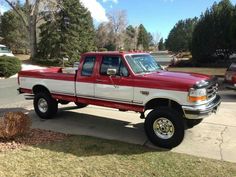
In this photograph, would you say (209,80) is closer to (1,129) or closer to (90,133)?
(90,133)

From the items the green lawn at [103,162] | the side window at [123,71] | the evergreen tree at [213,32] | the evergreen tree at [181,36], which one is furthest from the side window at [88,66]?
the evergreen tree at [181,36]

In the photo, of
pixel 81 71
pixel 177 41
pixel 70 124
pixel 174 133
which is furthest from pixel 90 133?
pixel 177 41

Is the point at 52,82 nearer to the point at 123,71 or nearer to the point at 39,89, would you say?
the point at 39,89

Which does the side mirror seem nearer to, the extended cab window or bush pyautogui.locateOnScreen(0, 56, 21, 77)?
the extended cab window

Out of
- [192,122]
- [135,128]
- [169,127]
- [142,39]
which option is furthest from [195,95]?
[142,39]

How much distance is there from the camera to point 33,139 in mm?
7016

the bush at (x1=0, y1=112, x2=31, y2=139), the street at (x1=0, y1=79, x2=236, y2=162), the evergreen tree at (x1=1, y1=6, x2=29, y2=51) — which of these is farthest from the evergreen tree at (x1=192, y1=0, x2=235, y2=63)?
the evergreen tree at (x1=1, y1=6, x2=29, y2=51)

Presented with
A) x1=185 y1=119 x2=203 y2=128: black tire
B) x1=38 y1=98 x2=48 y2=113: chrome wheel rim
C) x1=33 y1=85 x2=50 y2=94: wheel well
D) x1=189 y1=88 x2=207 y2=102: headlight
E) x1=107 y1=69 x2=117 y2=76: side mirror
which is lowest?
x1=185 y1=119 x2=203 y2=128: black tire

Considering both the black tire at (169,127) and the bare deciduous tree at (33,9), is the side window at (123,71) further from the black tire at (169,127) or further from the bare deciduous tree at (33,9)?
the bare deciduous tree at (33,9)

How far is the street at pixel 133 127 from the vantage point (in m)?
6.44

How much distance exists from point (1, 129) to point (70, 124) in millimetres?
2143

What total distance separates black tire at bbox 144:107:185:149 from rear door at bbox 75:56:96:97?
187cm

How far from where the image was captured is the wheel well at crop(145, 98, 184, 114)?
6.64 meters

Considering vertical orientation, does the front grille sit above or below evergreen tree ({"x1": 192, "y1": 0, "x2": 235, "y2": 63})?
below
